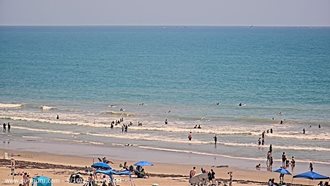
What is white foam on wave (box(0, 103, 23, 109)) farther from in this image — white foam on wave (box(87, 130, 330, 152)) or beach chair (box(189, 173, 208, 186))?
beach chair (box(189, 173, 208, 186))

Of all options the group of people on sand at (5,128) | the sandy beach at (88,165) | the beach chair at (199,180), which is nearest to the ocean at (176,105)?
the group of people on sand at (5,128)

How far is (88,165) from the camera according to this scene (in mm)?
40438

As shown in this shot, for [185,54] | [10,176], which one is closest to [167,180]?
[10,176]

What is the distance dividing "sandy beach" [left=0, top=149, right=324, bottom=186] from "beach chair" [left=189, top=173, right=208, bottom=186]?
2.10 m

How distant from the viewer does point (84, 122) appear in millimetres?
58844

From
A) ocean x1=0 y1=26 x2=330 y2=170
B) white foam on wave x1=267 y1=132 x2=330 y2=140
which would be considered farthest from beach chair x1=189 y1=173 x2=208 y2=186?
white foam on wave x1=267 y1=132 x2=330 y2=140

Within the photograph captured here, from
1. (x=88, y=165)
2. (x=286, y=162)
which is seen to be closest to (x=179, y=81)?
(x=286, y=162)

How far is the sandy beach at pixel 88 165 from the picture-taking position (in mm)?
34316

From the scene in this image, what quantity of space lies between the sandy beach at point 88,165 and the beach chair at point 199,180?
6.90 ft

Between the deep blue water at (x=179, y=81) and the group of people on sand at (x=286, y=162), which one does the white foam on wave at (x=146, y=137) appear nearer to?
the group of people on sand at (x=286, y=162)

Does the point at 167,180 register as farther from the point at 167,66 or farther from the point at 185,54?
the point at 185,54

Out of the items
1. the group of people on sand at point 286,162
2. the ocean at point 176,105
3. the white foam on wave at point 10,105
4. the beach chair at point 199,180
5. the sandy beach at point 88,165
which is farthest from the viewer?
the white foam on wave at point 10,105

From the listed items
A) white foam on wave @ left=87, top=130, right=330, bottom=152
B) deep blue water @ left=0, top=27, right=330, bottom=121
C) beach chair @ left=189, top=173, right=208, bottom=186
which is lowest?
beach chair @ left=189, top=173, right=208, bottom=186

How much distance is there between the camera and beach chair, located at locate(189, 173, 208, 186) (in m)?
31.4
